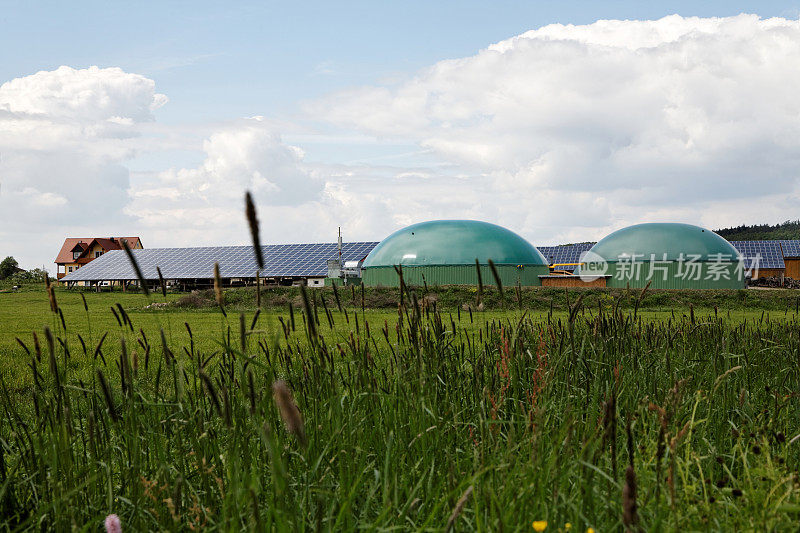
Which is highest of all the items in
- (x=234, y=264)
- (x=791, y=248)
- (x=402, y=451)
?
(x=234, y=264)

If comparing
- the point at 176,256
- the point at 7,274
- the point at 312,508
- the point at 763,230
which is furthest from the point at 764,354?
the point at 763,230

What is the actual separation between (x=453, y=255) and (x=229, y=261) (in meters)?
23.7

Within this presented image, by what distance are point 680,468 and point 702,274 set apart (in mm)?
38373

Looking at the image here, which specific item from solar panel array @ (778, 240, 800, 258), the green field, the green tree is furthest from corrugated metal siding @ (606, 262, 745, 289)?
the green tree

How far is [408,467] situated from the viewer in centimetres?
286

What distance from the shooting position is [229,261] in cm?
5366

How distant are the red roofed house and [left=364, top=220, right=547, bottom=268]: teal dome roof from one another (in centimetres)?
5872

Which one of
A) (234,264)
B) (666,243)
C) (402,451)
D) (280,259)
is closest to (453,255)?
(666,243)

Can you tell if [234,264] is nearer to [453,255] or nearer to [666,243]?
[453,255]

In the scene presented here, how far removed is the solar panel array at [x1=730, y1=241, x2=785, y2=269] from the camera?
50.3 metres

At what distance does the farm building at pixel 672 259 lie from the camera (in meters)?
37.3

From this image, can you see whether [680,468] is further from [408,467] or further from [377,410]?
[377,410]

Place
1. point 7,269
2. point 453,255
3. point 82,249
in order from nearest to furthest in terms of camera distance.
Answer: point 453,255 → point 7,269 → point 82,249

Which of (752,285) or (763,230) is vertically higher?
(763,230)
